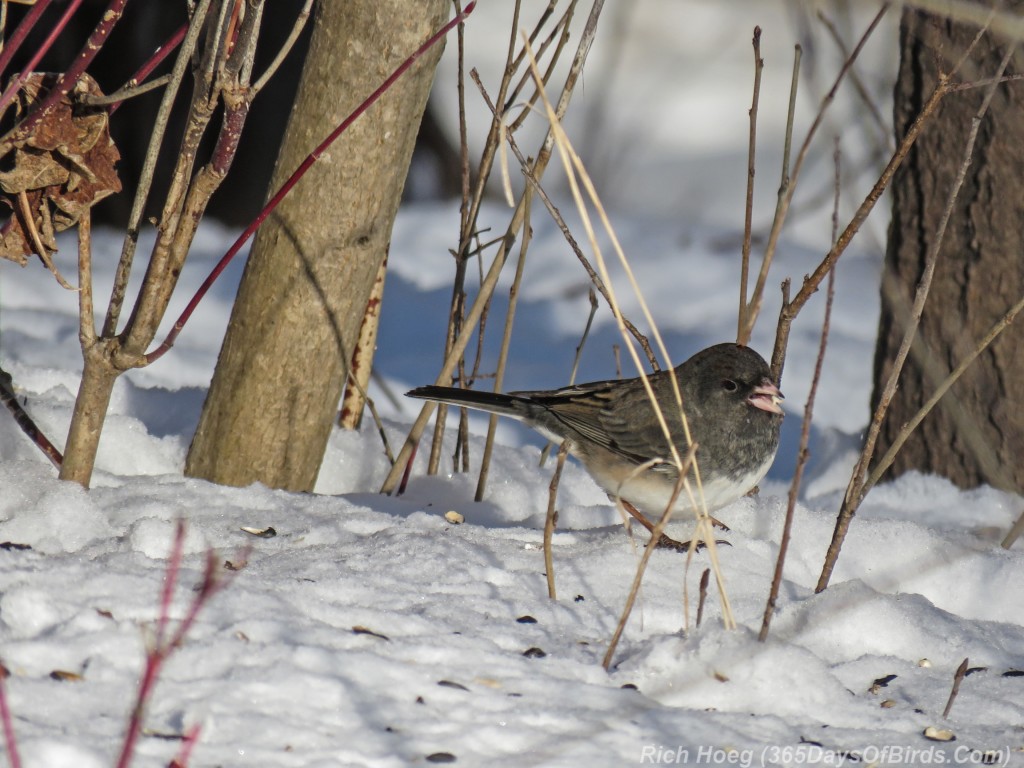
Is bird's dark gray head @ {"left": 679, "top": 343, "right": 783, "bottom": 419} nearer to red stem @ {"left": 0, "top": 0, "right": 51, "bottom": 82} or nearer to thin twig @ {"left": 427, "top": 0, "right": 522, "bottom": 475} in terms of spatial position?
thin twig @ {"left": 427, "top": 0, "right": 522, "bottom": 475}

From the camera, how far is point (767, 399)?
128 inches

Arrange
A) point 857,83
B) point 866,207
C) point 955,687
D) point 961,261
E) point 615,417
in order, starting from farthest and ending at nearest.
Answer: point 961,261, point 615,417, point 857,83, point 866,207, point 955,687

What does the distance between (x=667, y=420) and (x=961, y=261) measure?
1.41 metres

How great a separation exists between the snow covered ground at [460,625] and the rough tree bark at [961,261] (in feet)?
0.87

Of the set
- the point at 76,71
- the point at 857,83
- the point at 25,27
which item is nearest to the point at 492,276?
the point at 857,83

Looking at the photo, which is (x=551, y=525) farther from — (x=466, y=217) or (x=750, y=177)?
(x=466, y=217)

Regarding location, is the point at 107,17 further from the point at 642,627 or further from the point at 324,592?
the point at 642,627

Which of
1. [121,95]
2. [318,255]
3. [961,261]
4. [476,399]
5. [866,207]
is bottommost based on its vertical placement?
[476,399]

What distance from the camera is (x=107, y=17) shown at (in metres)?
2.29

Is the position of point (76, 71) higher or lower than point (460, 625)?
higher

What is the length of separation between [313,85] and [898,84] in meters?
2.37

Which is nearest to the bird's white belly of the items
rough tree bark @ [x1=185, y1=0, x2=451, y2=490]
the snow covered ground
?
the snow covered ground

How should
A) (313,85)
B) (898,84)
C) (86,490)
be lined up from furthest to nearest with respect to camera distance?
1. (898,84)
2. (313,85)
3. (86,490)

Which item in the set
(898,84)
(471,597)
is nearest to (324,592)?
(471,597)
